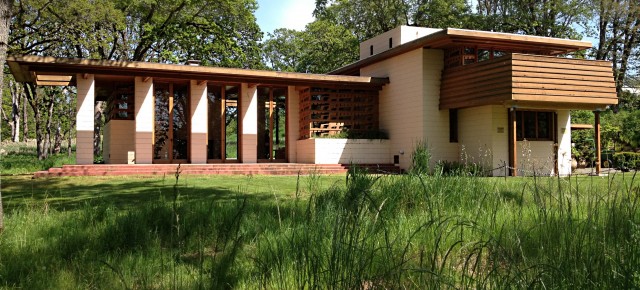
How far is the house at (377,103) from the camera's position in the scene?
15156 mm

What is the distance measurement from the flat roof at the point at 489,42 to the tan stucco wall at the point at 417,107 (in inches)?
16.9

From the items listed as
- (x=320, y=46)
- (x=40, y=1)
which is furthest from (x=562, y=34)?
(x=40, y=1)

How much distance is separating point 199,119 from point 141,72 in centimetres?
250

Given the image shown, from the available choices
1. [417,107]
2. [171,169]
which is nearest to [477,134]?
[417,107]

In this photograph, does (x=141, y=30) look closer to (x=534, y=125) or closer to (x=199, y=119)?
(x=199, y=119)

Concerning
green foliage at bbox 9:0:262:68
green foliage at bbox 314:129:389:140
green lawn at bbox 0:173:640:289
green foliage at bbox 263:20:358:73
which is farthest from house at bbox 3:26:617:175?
green foliage at bbox 263:20:358:73

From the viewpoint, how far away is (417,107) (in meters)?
17.2

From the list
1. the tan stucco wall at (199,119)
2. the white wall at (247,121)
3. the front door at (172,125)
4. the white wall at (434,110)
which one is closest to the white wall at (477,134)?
the white wall at (434,110)

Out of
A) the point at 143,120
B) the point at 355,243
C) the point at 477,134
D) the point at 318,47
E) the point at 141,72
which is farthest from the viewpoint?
the point at 318,47

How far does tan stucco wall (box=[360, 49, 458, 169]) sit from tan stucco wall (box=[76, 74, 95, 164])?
34.2 ft

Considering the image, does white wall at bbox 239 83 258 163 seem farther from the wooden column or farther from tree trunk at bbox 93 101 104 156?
tree trunk at bbox 93 101 104 156

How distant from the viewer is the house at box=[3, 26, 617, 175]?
15.2 m

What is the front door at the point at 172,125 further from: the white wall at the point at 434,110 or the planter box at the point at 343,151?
the white wall at the point at 434,110

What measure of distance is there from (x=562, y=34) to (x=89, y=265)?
2950cm
